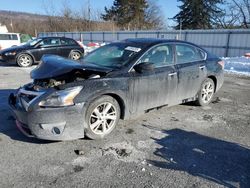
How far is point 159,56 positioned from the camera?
488 cm

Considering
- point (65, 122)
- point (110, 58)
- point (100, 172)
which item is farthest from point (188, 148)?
point (110, 58)

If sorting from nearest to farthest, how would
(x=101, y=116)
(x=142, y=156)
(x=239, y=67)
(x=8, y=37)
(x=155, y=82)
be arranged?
(x=142, y=156)
(x=101, y=116)
(x=155, y=82)
(x=239, y=67)
(x=8, y=37)

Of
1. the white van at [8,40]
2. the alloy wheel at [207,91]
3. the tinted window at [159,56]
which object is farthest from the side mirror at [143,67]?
the white van at [8,40]

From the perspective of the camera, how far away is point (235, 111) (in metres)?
5.70

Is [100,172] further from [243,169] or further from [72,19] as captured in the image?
[72,19]

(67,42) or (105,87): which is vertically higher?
(67,42)

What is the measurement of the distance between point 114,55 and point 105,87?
113 cm

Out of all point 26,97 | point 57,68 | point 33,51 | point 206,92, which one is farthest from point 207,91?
point 33,51

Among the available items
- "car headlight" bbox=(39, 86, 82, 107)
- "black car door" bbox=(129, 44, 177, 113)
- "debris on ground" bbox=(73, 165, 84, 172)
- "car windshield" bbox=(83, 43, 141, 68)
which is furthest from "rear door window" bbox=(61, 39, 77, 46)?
"debris on ground" bbox=(73, 165, 84, 172)

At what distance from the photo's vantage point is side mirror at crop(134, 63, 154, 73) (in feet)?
14.0

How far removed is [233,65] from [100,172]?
11243 mm

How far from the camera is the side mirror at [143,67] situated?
14.0ft

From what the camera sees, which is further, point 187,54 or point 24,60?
point 24,60

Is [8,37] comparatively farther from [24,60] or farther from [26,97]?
[26,97]
